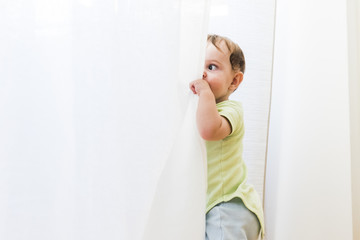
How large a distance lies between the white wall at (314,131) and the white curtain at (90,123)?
46cm

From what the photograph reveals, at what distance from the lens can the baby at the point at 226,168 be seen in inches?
29.5

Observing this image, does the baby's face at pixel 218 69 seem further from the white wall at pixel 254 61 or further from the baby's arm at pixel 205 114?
the white wall at pixel 254 61

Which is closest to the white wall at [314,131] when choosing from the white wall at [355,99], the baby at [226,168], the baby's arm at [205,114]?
the white wall at [355,99]

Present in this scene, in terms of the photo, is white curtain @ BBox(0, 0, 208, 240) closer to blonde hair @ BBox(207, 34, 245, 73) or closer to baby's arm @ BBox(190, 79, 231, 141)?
baby's arm @ BBox(190, 79, 231, 141)

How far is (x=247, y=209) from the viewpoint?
78cm

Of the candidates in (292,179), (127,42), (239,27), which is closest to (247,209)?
(292,179)

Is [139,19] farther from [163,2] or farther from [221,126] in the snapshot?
[221,126]

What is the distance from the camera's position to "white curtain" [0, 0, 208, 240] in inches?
22.1

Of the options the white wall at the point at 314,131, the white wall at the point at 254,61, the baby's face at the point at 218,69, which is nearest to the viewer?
the baby's face at the point at 218,69

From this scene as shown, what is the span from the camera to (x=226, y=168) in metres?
0.80

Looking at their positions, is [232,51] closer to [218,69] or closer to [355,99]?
[218,69]

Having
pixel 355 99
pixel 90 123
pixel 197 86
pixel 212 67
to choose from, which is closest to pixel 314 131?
pixel 355 99

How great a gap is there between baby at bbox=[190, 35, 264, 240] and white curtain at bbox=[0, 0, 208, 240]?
0.14 meters

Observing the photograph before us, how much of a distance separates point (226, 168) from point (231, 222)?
11cm
